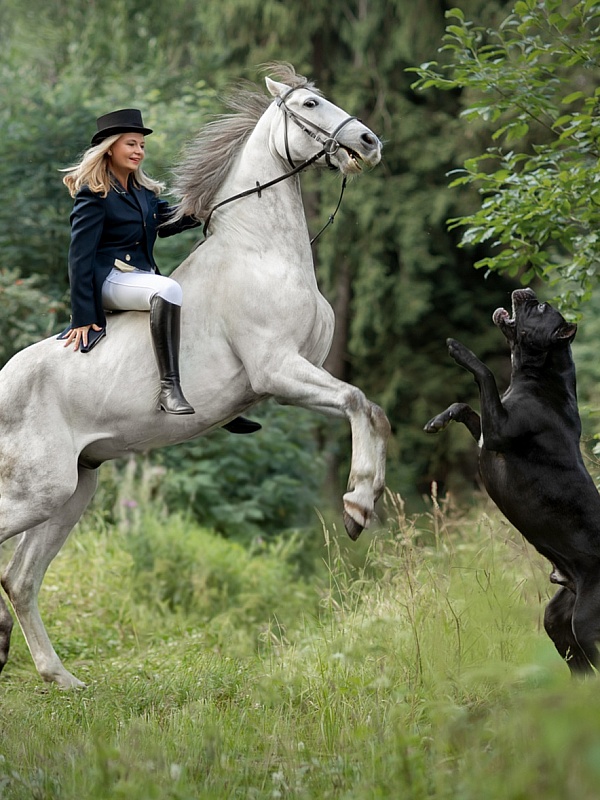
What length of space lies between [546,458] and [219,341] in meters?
1.64

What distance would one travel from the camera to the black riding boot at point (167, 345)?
4848 mm

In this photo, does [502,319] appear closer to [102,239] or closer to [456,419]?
[456,419]

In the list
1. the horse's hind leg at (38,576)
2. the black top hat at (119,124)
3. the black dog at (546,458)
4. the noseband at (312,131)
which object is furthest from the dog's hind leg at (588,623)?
the black top hat at (119,124)

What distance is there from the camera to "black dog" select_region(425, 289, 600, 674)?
15.4 feet

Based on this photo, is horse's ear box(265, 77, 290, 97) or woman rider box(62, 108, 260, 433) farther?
horse's ear box(265, 77, 290, 97)

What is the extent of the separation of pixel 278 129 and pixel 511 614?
2.80m

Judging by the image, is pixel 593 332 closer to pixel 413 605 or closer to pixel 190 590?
pixel 190 590

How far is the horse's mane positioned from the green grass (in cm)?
187

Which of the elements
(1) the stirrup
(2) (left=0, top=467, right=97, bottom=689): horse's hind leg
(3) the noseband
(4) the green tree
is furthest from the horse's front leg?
(4) the green tree

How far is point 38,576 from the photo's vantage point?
5.76 meters

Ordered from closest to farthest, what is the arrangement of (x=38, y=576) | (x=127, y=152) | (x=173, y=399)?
(x=173, y=399)
(x=127, y=152)
(x=38, y=576)

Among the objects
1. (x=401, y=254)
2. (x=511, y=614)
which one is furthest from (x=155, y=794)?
(x=401, y=254)

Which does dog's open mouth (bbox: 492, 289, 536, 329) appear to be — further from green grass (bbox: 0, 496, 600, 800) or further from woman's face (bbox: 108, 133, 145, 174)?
woman's face (bbox: 108, 133, 145, 174)

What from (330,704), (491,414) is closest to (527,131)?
(491,414)
